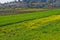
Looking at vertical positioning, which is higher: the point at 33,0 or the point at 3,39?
the point at 3,39

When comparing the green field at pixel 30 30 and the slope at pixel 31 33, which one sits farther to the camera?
the green field at pixel 30 30

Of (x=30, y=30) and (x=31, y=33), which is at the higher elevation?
(x=31, y=33)

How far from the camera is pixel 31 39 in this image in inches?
366

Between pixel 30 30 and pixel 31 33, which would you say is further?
pixel 30 30

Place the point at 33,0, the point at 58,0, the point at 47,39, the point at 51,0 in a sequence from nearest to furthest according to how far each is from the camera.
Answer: the point at 47,39
the point at 58,0
the point at 51,0
the point at 33,0

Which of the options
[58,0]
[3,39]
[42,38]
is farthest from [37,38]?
[58,0]

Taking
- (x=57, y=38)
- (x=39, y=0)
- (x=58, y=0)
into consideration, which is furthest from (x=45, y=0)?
(x=57, y=38)

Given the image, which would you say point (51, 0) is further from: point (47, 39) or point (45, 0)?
point (47, 39)

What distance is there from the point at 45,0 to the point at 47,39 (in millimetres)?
62125

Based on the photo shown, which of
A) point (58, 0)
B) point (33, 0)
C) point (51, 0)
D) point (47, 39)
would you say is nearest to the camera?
point (47, 39)

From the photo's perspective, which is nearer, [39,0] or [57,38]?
[57,38]

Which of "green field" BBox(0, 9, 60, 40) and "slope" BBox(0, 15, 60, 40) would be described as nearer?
"slope" BBox(0, 15, 60, 40)

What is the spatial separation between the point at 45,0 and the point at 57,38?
61.8m

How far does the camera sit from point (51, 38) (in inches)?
373
